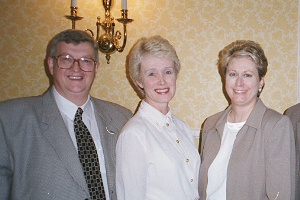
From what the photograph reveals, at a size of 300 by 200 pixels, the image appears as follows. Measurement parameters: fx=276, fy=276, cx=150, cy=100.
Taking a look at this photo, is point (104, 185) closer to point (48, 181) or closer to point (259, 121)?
point (48, 181)

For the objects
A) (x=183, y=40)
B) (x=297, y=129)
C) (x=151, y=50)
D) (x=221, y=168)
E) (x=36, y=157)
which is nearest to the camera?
(x=36, y=157)

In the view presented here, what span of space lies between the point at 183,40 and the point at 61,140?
1.58 metres

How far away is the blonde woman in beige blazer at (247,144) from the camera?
1451 mm

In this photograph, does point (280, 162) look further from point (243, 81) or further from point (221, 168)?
point (243, 81)

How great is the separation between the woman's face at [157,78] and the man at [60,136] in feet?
1.05

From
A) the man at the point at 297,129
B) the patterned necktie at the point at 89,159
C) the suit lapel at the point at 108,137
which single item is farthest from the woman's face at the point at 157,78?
the man at the point at 297,129

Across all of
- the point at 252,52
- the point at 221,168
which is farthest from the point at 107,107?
the point at 252,52

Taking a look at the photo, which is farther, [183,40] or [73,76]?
[183,40]

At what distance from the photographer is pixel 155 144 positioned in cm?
148

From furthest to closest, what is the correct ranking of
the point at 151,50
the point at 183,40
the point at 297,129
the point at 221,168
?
the point at 183,40 < the point at 297,129 < the point at 221,168 < the point at 151,50

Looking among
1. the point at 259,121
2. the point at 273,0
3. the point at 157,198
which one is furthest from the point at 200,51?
the point at 157,198

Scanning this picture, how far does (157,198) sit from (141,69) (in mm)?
719

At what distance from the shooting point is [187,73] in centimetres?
262

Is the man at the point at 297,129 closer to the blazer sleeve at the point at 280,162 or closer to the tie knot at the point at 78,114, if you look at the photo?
the blazer sleeve at the point at 280,162
